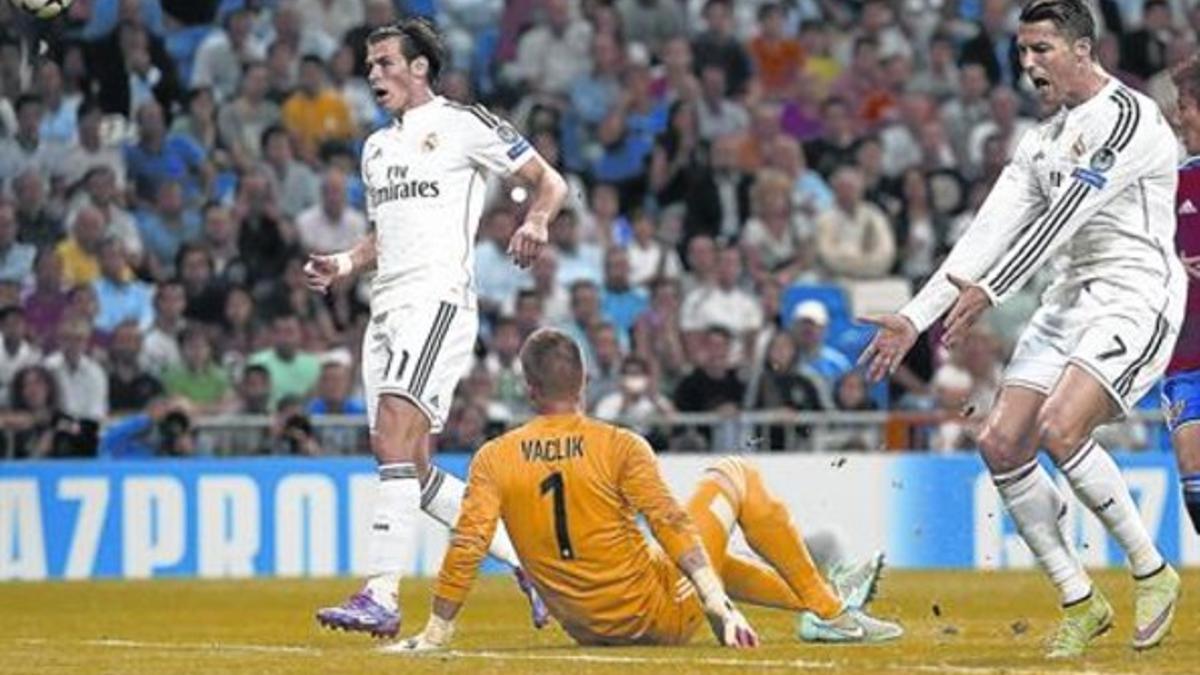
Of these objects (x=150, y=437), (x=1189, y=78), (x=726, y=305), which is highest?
(x=1189, y=78)

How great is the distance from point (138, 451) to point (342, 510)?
1.47 m

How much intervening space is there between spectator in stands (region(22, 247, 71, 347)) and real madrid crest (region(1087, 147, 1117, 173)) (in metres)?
12.5

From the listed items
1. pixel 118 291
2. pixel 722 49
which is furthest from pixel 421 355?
pixel 722 49

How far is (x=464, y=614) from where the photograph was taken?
17734mm

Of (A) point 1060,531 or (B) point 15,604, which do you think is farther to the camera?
(B) point 15,604

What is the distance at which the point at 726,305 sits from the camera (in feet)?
83.4

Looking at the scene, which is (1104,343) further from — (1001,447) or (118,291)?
(118,291)

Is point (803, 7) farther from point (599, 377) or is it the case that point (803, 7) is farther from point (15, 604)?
point (15, 604)

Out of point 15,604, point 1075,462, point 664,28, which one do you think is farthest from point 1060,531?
point 664,28

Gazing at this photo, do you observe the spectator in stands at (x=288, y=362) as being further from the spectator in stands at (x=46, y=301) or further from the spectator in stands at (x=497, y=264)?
the spectator in stands at (x=497, y=264)

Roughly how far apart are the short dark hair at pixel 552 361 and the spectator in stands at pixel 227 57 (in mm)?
14565

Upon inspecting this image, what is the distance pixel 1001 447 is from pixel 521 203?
9834 millimetres

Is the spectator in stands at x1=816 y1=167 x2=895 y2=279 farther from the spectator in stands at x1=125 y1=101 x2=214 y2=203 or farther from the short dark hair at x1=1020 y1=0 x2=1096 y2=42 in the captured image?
the short dark hair at x1=1020 y1=0 x2=1096 y2=42

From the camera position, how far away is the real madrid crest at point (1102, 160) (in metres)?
12.6
